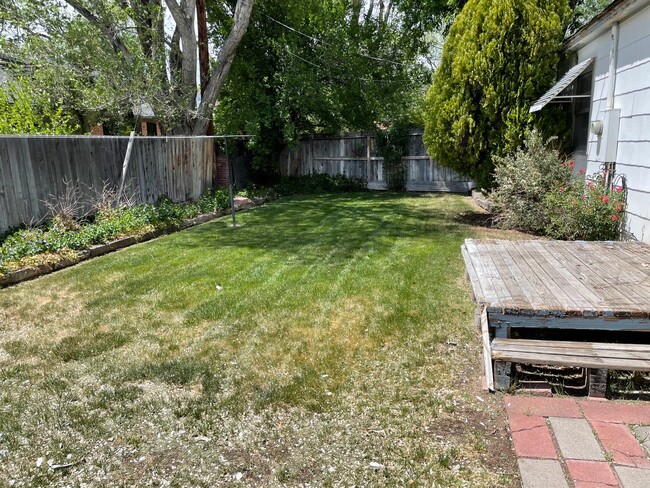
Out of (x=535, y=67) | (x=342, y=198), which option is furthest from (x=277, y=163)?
(x=535, y=67)

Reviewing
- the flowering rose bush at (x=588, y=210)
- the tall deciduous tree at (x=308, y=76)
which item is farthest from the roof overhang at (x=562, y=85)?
the tall deciduous tree at (x=308, y=76)

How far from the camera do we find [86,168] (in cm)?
764

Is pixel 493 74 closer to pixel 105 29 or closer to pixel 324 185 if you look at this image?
pixel 324 185

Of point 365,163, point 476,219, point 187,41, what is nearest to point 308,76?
point 365,163

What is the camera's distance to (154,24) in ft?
32.5

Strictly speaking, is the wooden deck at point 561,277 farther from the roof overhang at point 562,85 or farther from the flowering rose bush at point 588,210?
the roof overhang at point 562,85

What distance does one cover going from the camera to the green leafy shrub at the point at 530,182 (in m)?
6.73

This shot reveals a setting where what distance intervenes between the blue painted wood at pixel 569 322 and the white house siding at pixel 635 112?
2572 mm

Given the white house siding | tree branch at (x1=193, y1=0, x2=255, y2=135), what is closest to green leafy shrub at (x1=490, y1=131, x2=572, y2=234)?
the white house siding

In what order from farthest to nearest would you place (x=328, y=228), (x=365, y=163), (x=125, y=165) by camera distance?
(x=365, y=163)
(x=125, y=165)
(x=328, y=228)

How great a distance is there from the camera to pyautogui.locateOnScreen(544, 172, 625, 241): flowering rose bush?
5609mm

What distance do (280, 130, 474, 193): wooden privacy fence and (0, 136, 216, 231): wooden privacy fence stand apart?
4.11 metres

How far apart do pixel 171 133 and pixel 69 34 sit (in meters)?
2.77

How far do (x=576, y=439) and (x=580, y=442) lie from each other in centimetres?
3
